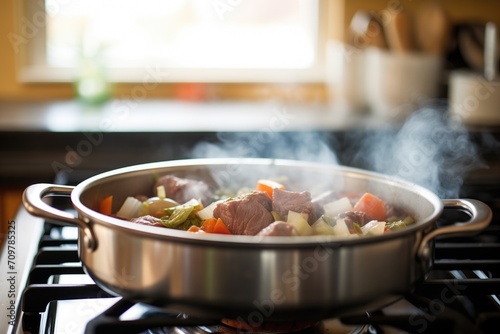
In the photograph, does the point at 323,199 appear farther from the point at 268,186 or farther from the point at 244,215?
the point at 244,215

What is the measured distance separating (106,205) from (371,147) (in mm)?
1204

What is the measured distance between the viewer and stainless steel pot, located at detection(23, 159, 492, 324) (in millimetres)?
753

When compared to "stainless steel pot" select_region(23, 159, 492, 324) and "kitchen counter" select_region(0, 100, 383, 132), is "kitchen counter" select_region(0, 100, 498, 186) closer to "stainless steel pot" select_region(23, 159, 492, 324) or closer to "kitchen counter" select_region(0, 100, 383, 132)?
"kitchen counter" select_region(0, 100, 383, 132)

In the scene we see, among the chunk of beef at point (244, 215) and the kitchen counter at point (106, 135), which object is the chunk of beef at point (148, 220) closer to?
the chunk of beef at point (244, 215)

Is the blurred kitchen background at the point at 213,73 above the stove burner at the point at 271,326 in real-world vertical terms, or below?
above

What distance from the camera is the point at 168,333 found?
3.03 feet

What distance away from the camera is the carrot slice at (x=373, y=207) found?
1087 millimetres

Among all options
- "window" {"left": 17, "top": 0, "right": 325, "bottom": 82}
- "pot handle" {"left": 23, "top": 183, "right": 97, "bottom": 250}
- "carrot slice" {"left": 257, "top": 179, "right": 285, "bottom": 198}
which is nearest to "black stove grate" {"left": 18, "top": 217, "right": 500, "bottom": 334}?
"pot handle" {"left": 23, "top": 183, "right": 97, "bottom": 250}

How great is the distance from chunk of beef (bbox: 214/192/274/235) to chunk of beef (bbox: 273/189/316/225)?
0.03 m

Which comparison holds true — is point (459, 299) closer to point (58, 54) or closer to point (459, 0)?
point (459, 0)

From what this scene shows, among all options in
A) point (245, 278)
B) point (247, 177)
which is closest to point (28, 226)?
point (247, 177)

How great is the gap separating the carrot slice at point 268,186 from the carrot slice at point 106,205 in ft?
0.82

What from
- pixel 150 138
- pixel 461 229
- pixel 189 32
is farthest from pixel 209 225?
pixel 189 32

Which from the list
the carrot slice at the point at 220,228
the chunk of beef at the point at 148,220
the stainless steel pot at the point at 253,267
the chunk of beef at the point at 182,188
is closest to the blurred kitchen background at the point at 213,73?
the chunk of beef at the point at 182,188
